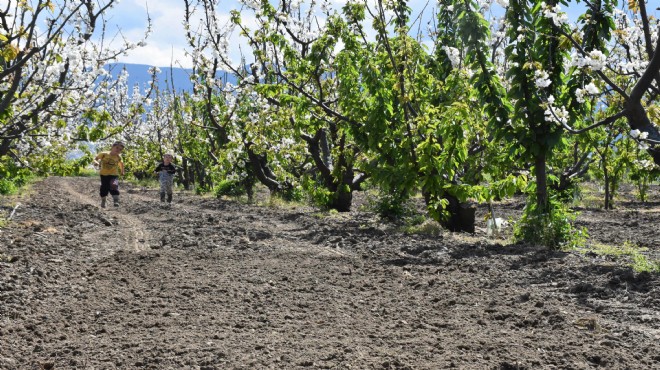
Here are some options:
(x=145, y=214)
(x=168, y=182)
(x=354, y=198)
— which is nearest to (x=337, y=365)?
(x=145, y=214)

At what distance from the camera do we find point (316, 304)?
16.3ft

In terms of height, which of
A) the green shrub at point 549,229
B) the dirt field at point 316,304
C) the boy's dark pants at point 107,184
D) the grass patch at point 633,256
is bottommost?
the dirt field at point 316,304

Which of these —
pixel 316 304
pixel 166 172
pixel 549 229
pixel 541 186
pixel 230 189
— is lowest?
pixel 316 304

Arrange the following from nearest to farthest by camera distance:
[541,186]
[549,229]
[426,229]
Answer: [549,229] < [541,186] < [426,229]

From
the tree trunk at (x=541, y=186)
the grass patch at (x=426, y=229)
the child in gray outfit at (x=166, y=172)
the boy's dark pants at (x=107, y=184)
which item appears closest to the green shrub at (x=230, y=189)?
the child in gray outfit at (x=166, y=172)

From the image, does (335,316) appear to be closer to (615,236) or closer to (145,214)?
(615,236)

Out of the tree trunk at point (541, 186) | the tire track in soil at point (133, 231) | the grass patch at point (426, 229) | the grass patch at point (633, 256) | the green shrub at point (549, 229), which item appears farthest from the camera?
the grass patch at point (426, 229)

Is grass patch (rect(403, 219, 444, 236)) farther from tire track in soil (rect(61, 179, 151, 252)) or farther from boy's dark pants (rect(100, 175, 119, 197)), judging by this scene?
boy's dark pants (rect(100, 175, 119, 197))

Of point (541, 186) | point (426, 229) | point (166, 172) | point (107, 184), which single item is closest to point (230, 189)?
point (166, 172)

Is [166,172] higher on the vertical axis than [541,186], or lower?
higher

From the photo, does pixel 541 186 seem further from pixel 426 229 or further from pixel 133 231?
pixel 133 231

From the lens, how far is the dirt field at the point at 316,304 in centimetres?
372

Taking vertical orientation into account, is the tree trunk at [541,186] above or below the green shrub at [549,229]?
above

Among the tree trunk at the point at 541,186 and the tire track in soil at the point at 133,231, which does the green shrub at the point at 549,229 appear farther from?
the tire track in soil at the point at 133,231
